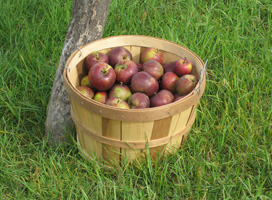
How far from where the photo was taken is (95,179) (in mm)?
2506

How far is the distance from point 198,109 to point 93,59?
1.10 metres

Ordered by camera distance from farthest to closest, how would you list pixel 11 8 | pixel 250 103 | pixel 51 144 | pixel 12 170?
1. pixel 11 8
2. pixel 250 103
3. pixel 51 144
4. pixel 12 170

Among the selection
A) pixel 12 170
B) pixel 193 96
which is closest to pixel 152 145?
pixel 193 96

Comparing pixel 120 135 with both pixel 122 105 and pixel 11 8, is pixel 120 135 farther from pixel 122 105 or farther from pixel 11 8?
pixel 11 8

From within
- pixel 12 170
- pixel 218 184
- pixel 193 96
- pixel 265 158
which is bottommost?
pixel 12 170

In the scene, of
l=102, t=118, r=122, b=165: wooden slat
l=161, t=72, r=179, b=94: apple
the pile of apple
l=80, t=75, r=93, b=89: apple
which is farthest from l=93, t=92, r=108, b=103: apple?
l=161, t=72, r=179, b=94: apple

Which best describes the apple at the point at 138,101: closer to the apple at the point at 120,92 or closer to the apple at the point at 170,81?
the apple at the point at 120,92

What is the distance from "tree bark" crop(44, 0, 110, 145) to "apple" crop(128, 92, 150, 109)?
2.04ft

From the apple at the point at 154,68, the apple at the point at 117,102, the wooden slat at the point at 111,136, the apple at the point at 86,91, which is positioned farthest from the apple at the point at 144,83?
the wooden slat at the point at 111,136

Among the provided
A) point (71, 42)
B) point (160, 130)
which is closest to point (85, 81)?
point (71, 42)

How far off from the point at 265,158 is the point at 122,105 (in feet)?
3.94

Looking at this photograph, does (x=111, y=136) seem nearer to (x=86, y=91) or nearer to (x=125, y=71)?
(x=86, y=91)

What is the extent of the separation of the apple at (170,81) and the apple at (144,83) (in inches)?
4.7

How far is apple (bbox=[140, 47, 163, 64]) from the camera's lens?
2953 millimetres
